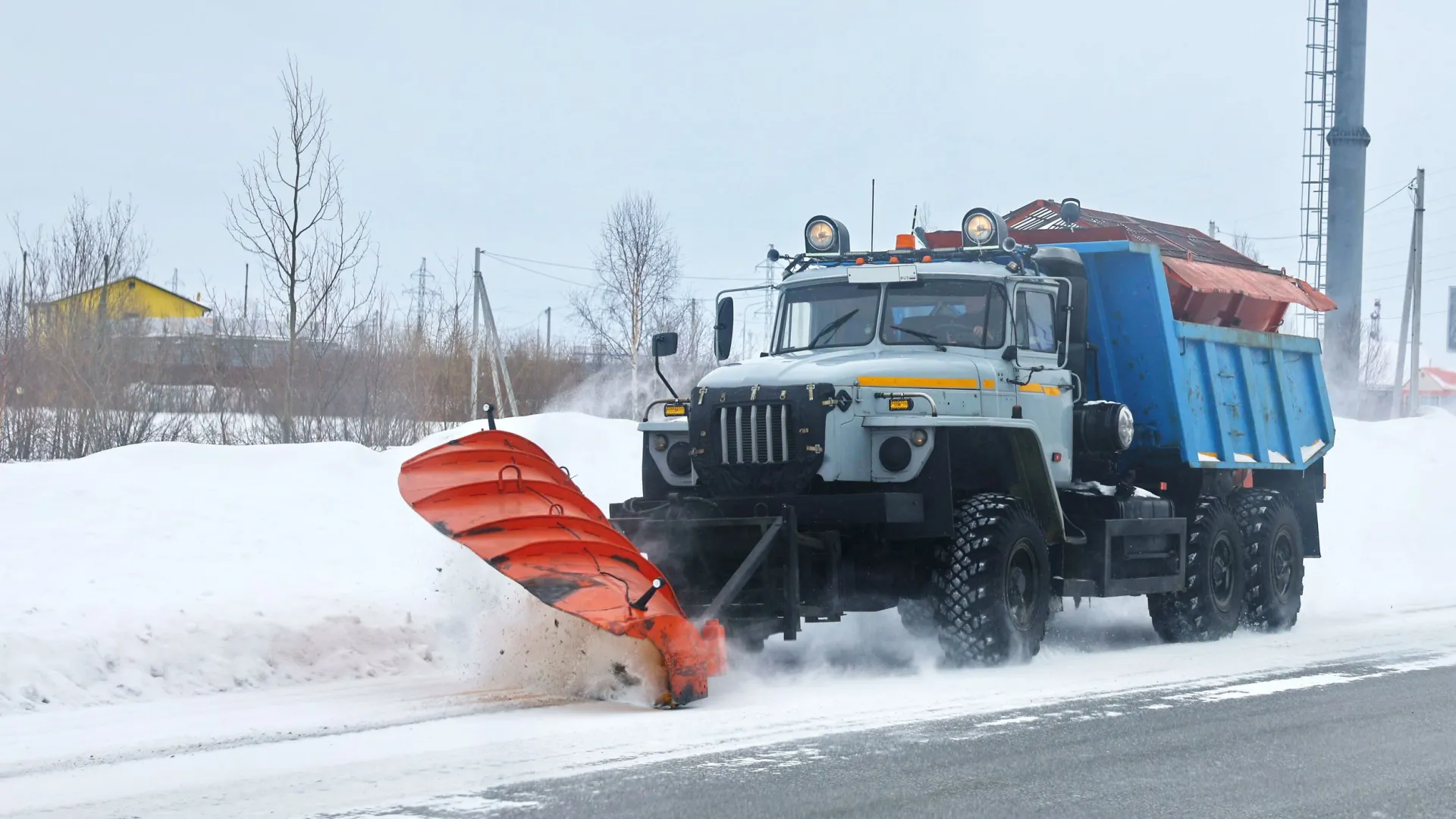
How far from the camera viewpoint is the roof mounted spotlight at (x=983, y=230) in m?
11.1

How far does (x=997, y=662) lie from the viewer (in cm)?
992

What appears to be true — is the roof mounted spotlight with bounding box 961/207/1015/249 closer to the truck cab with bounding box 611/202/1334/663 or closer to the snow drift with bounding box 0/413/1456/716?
the truck cab with bounding box 611/202/1334/663

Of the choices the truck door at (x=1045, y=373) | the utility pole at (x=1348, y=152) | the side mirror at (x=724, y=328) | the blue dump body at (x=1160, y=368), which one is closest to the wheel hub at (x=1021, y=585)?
the truck door at (x=1045, y=373)

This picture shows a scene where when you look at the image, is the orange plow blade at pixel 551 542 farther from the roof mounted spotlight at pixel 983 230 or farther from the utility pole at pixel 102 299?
the utility pole at pixel 102 299

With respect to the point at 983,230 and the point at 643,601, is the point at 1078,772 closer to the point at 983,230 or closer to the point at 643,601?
the point at 643,601

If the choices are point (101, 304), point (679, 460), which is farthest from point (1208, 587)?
point (101, 304)

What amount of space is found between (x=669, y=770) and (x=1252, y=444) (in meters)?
8.67

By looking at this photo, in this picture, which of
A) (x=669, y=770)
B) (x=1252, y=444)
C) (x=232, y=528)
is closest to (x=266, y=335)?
(x=232, y=528)

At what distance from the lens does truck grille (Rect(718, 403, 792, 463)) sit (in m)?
9.86

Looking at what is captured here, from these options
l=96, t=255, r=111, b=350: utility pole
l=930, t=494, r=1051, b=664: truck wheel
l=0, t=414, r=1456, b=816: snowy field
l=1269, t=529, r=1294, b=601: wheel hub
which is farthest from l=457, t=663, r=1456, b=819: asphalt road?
l=96, t=255, r=111, b=350: utility pole

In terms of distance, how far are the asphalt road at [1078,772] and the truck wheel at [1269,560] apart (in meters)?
5.00

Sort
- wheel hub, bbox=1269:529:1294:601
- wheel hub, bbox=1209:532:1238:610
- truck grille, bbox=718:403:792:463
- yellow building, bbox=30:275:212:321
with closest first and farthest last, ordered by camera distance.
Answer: truck grille, bbox=718:403:792:463 < wheel hub, bbox=1209:532:1238:610 < wheel hub, bbox=1269:529:1294:601 < yellow building, bbox=30:275:212:321

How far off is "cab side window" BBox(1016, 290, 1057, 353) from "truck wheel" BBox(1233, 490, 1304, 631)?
10.8 feet

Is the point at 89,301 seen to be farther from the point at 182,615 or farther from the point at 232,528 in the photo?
the point at 182,615
